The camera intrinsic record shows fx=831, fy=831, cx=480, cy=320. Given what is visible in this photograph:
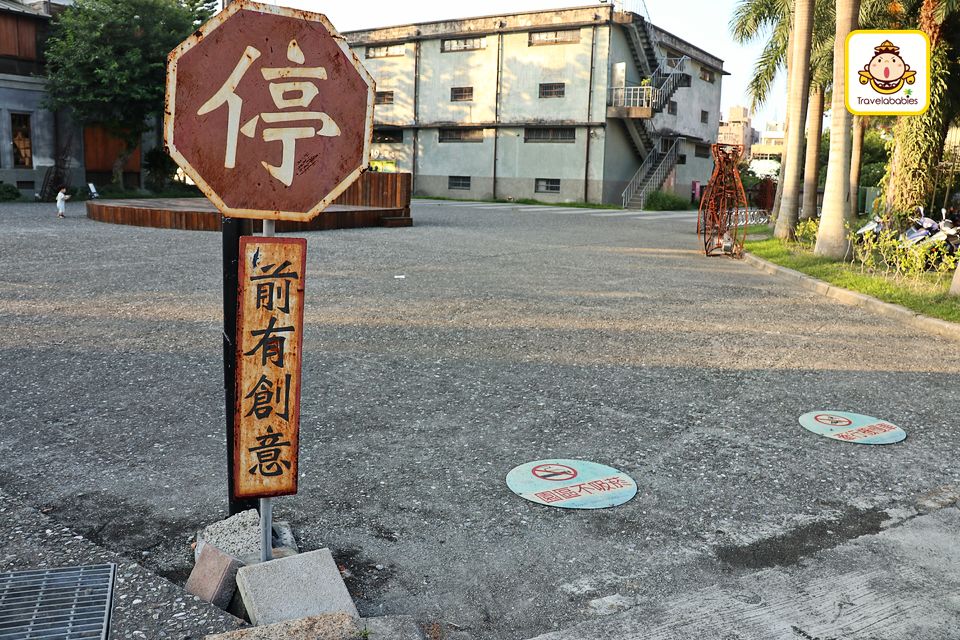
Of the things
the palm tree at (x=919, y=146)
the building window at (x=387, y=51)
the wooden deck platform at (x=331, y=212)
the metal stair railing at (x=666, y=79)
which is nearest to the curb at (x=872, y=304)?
the palm tree at (x=919, y=146)

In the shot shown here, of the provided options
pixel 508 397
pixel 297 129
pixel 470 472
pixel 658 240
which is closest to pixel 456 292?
pixel 508 397

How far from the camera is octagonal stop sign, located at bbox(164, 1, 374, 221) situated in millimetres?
2576

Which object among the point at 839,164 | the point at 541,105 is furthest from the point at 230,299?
the point at 541,105

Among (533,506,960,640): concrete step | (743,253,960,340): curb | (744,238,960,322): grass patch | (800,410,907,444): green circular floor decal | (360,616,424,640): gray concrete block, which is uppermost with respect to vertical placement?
(744,238,960,322): grass patch

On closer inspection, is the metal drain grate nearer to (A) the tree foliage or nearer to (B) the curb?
(B) the curb

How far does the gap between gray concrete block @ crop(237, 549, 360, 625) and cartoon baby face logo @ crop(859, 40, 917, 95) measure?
375 inches

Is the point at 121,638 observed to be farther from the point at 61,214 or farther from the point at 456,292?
the point at 61,214

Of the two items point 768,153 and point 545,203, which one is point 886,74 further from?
point 768,153

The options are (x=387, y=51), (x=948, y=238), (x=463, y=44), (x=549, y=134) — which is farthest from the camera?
(x=387, y=51)

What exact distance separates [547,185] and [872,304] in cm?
3032

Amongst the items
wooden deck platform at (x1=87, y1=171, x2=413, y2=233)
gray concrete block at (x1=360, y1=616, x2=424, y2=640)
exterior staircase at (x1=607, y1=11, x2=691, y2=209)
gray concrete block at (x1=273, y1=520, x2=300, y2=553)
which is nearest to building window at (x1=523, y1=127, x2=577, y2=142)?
exterior staircase at (x1=607, y1=11, x2=691, y2=209)

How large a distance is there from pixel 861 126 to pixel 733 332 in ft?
58.3

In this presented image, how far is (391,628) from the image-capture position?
2615 millimetres

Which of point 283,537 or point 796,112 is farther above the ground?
point 796,112
